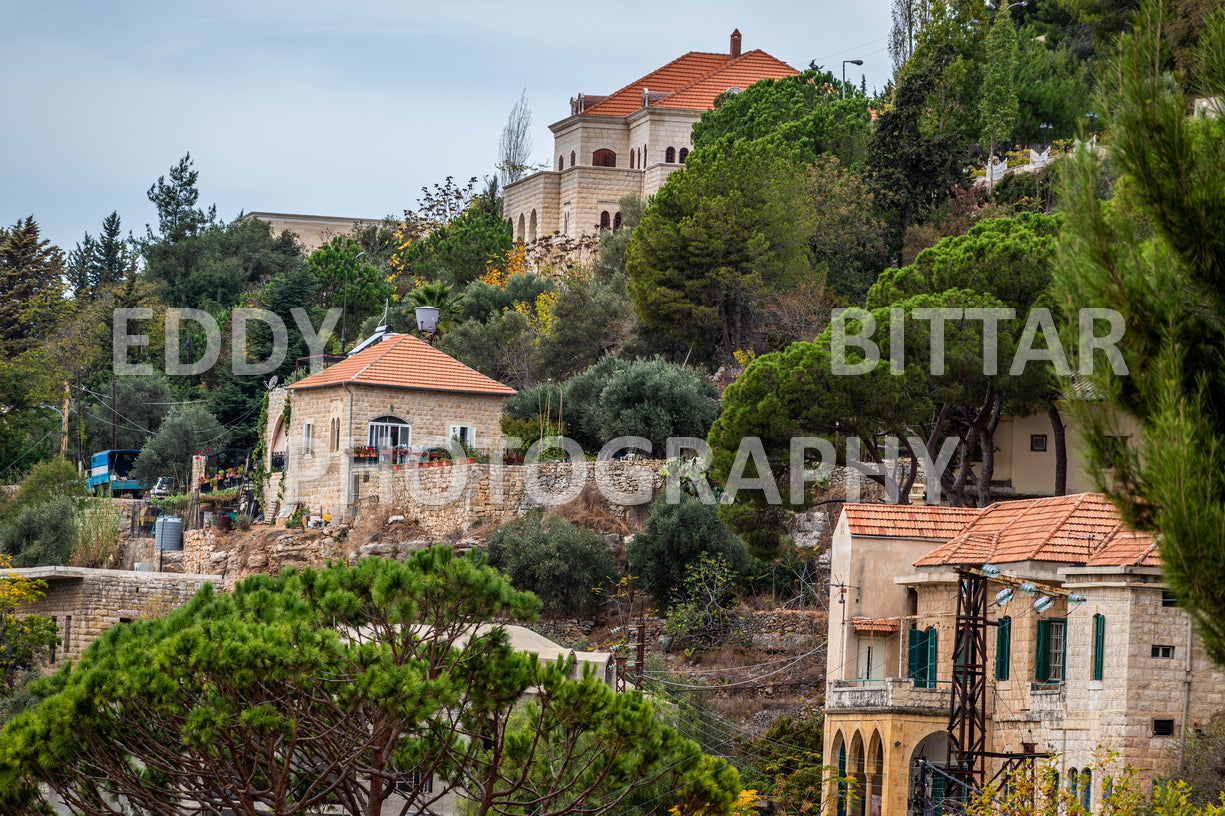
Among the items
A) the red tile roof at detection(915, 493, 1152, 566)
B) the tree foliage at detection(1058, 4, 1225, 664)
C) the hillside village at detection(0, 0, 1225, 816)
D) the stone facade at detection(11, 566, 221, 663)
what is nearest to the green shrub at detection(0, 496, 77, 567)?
the hillside village at detection(0, 0, 1225, 816)

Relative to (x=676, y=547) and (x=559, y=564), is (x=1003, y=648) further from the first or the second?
(x=559, y=564)

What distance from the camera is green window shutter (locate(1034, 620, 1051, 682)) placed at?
27.0 m

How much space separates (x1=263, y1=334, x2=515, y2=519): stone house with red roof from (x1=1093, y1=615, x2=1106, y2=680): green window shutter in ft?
77.0

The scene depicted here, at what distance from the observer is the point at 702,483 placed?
41.4 meters

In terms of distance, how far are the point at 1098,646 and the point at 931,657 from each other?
15.4 feet

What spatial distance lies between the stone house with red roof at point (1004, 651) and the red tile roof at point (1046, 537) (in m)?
0.04

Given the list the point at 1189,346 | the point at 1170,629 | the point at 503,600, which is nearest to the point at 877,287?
the point at 1170,629

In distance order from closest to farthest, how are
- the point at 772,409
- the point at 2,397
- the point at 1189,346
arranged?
the point at 1189,346 < the point at 772,409 < the point at 2,397

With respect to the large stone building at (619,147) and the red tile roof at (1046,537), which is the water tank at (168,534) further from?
the large stone building at (619,147)

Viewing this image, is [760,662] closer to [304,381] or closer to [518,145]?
[304,381]

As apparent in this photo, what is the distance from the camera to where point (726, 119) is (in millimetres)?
65812

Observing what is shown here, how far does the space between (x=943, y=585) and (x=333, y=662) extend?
1469cm

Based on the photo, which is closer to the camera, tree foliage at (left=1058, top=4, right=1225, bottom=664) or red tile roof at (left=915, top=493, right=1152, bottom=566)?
tree foliage at (left=1058, top=4, right=1225, bottom=664)

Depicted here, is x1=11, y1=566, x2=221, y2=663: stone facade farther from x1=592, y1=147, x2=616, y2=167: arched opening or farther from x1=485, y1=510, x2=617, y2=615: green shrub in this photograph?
x1=592, y1=147, x2=616, y2=167: arched opening
